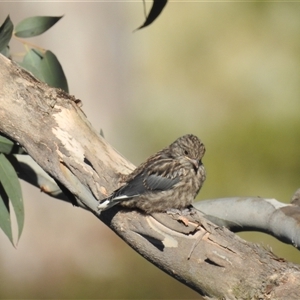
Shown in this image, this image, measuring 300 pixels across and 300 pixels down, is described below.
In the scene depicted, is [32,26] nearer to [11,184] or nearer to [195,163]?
[11,184]

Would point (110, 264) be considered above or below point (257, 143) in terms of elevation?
below

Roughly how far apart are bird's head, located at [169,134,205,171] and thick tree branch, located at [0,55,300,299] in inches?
21.8

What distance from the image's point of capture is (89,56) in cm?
858

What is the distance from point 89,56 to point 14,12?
1088mm

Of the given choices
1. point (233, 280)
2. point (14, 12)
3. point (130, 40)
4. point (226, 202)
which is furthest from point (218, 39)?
point (233, 280)

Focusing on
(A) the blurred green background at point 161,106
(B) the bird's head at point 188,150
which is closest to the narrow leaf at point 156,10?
(B) the bird's head at point 188,150

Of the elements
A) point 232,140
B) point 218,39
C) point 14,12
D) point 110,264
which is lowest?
point 110,264

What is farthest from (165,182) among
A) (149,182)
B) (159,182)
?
(149,182)

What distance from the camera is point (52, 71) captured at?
151 inches

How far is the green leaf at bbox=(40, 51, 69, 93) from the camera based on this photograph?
12.5ft

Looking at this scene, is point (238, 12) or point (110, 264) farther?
point (238, 12)

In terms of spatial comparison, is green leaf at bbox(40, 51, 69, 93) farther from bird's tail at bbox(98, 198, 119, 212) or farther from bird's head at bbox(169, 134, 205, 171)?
bird's tail at bbox(98, 198, 119, 212)

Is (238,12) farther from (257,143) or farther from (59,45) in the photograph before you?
(59,45)

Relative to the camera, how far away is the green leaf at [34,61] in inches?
149
